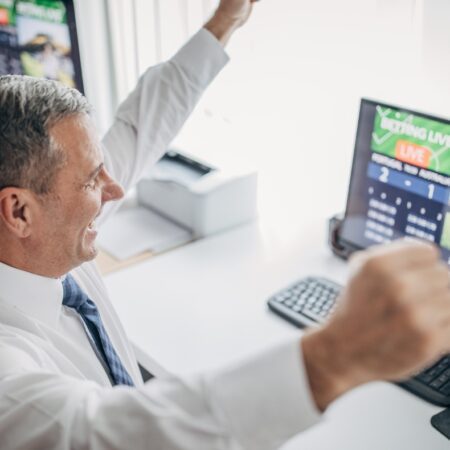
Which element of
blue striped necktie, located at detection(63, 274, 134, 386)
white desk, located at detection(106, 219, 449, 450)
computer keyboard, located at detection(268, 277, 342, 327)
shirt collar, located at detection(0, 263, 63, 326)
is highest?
shirt collar, located at detection(0, 263, 63, 326)

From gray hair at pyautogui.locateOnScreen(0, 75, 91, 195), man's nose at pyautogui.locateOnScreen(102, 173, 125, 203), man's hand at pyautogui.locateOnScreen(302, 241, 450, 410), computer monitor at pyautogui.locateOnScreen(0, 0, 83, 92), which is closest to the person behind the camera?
man's hand at pyautogui.locateOnScreen(302, 241, 450, 410)

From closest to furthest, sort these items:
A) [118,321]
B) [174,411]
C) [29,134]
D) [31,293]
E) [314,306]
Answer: [174,411] < [29,134] < [31,293] < [118,321] < [314,306]

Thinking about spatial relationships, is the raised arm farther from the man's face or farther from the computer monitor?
the computer monitor

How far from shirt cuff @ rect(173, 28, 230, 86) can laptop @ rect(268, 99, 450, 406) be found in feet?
1.20

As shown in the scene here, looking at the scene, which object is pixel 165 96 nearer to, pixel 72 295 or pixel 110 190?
pixel 110 190

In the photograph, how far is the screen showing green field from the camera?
52.2 inches

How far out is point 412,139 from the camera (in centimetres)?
138

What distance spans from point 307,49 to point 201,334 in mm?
849

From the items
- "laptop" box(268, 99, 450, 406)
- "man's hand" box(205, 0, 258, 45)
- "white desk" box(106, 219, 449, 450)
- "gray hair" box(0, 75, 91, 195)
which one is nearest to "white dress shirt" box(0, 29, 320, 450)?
"gray hair" box(0, 75, 91, 195)

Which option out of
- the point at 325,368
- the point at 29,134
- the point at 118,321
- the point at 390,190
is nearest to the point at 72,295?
the point at 118,321

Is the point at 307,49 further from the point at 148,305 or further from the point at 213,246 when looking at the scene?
the point at 148,305

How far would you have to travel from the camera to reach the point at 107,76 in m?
2.45

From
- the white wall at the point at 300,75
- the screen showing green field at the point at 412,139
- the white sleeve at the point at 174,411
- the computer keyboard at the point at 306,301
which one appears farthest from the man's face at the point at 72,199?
the white wall at the point at 300,75

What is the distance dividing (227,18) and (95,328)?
82 cm
